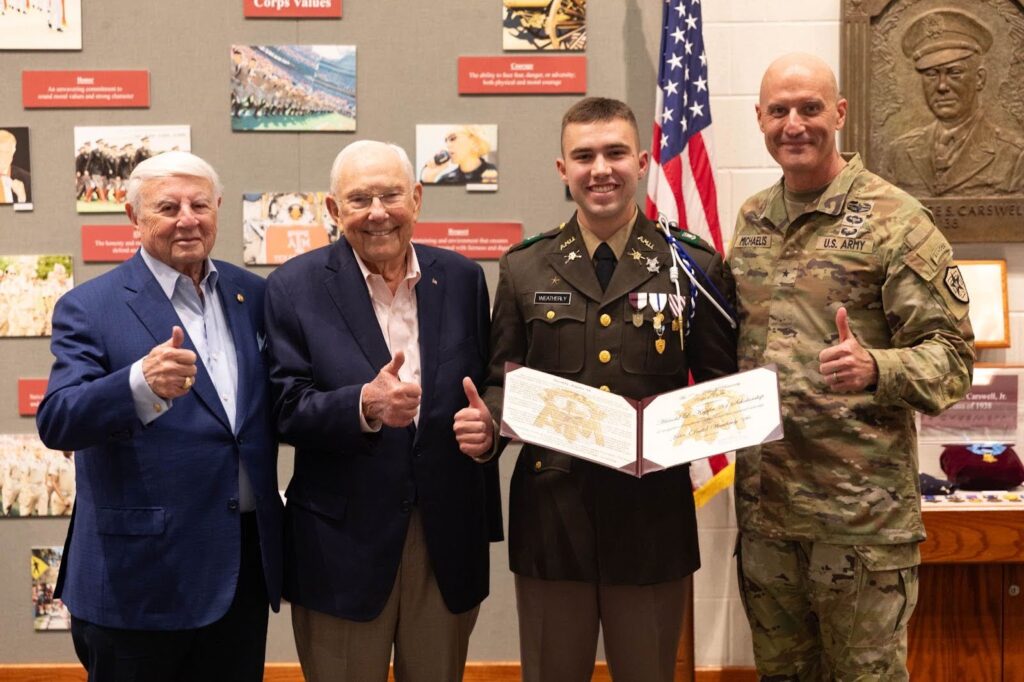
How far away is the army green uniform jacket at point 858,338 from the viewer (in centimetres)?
229

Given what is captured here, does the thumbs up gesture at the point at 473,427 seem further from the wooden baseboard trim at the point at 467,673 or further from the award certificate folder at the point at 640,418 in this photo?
the wooden baseboard trim at the point at 467,673

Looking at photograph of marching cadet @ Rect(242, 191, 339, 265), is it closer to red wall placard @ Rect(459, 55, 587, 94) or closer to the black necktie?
red wall placard @ Rect(459, 55, 587, 94)

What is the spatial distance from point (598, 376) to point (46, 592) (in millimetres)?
2747

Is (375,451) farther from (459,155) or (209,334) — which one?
(459,155)

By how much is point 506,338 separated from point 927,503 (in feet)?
Result: 5.91

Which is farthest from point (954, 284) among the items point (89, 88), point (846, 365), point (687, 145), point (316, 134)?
point (89, 88)

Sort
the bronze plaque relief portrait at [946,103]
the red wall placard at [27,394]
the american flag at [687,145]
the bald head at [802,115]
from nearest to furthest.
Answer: the bald head at [802,115]
the american flag at [687,145]
the bronze plaque relief portrait at [946,103]
the red wall placard at [27,394]

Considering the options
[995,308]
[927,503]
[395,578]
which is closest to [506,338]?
[395,578]

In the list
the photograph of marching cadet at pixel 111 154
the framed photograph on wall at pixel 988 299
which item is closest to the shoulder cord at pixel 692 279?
the framed photograph on wall at pixel 988 299

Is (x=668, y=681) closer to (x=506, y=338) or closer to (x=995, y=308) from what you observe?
(x=506, y=338)

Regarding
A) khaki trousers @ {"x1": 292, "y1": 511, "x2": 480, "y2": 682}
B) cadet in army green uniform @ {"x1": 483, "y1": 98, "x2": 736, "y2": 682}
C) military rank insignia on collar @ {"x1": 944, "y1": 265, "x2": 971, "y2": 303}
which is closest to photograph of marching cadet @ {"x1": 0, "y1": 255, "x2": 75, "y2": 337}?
khaki trousers @ {"x1": 292, "y1": 511, "x2": 480, "y2": 682}

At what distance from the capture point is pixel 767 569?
2.44 metres

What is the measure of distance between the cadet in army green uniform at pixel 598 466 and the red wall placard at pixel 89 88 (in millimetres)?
2095

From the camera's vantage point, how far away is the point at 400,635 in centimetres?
237
